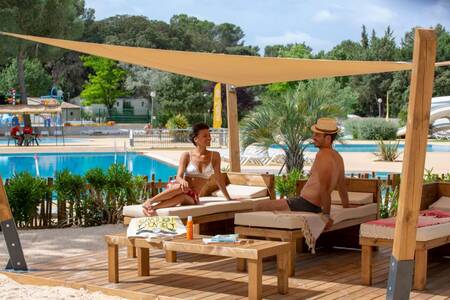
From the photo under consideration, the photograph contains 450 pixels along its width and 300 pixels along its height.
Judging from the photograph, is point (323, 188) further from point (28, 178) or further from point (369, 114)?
point (369, 114)

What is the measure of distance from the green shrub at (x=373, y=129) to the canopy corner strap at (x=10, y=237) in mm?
28003

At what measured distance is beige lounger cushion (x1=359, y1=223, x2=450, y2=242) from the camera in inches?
205

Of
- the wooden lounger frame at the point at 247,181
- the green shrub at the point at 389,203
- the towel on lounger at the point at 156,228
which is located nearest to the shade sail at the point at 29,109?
the green shrub at the point at 389,203

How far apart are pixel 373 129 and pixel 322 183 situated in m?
28.2

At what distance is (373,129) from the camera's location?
111 feet

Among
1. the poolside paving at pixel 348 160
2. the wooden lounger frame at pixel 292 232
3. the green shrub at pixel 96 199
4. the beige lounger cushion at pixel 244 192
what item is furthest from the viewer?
the poolside paving at pixel 348 160

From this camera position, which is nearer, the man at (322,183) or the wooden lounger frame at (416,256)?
the wooden lounger frame at (416,256)

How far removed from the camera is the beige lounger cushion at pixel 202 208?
632cm

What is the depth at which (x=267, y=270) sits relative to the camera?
5.98 m

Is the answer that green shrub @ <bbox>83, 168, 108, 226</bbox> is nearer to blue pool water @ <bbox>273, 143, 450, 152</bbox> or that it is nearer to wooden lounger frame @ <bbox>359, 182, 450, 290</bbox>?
wooden lounger frame @ <bbox>359, 182, 450, 290</bbox>

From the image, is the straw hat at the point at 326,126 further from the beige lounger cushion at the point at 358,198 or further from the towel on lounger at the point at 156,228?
the towel on lounger at the point at 156,228

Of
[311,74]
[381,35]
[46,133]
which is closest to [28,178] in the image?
[311,74]

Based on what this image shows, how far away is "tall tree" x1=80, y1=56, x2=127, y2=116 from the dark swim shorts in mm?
45910

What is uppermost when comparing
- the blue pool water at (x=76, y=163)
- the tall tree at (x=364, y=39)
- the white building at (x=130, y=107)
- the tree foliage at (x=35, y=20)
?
the tall tree at (x=364, y=39)
